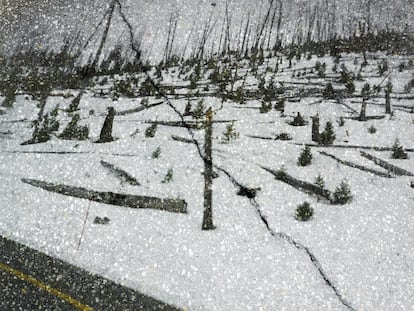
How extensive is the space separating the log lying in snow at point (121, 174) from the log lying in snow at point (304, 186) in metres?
3.85

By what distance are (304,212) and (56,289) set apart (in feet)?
16.8

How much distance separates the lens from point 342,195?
8.49m

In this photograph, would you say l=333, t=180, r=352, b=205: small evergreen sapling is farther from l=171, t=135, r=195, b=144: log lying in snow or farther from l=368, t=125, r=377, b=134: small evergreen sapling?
l=368, t=125, r=377, b=134: small evergreen sapling

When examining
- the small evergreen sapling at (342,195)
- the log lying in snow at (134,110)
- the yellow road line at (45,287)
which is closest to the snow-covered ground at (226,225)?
the small evergreen sapling at (342,195)

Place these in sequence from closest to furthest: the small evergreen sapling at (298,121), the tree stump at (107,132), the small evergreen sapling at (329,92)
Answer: the tree stump at (107,132) < the small evergreen sapling at (298,121) < the small evergreen sapling at (329,92)

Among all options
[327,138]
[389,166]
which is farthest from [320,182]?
[327,138]

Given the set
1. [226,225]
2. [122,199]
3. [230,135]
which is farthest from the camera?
[230,135]

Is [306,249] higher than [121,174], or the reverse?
[121,174]

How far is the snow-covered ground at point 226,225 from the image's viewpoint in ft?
19.1

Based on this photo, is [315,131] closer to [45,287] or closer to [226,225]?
[226,225]

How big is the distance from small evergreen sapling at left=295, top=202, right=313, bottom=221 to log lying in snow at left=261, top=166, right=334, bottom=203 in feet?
3.54

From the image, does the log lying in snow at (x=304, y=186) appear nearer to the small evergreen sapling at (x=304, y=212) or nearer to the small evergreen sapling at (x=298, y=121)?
the small evergreen sapling at (x=304, y=212)

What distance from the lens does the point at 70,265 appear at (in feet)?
20.6

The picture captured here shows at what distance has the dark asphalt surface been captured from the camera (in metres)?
5.33
